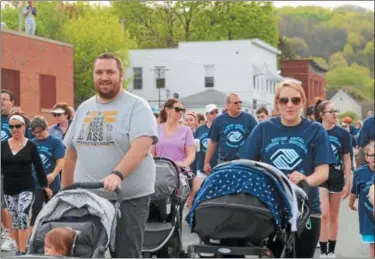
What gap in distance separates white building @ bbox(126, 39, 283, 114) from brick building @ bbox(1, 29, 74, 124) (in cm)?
2469

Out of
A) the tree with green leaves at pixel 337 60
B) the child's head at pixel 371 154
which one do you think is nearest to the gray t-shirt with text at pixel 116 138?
the child's head at pixel 371 154

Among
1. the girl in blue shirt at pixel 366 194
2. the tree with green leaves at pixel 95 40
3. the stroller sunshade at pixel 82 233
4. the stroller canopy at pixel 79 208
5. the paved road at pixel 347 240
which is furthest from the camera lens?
the tree with green leaves at pixel 95 40

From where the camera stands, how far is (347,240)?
13.7 meters

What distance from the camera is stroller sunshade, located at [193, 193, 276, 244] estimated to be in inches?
231

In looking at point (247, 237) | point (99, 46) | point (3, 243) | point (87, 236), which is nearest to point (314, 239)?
point (247, 237)

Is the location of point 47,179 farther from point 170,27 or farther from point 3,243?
point 170,27

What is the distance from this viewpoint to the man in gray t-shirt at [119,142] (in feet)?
20.9

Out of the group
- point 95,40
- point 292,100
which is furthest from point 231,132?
point 95,40

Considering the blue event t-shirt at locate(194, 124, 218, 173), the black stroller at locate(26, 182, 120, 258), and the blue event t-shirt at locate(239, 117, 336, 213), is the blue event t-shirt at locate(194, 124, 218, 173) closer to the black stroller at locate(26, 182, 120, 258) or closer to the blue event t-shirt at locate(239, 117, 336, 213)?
the blue event t-shirt at locate(239, 117, 336, 213)

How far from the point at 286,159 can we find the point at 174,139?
17.9ft

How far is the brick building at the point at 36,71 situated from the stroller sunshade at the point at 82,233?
1438 inches

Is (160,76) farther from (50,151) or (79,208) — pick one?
(79,208)

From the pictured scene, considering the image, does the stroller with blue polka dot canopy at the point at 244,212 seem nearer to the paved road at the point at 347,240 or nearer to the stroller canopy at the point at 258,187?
the stroller canopy at the point at 258,187

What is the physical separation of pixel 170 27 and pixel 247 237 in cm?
8007
